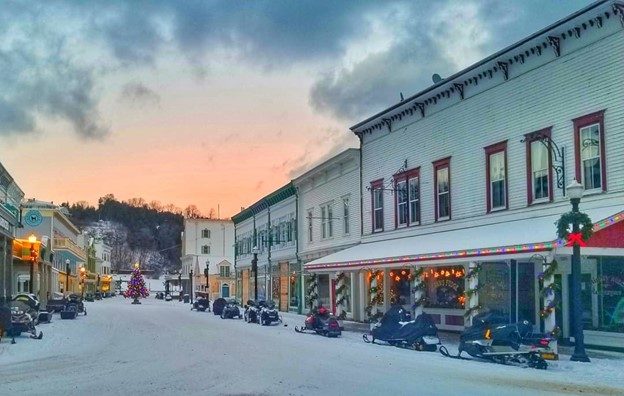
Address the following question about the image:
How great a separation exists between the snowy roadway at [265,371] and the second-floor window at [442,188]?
644 cm

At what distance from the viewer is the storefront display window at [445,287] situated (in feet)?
86.6

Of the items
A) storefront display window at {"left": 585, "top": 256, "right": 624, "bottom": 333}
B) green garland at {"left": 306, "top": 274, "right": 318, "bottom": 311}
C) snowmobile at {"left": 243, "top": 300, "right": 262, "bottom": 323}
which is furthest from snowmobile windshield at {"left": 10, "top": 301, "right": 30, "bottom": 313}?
storefront display window at {"left": 585, "top": 256, "right": 624, "bottom": 333}

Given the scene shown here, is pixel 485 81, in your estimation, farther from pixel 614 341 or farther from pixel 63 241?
pixel 63 241

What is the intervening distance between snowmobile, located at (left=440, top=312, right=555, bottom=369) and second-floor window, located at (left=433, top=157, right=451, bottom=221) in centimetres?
891

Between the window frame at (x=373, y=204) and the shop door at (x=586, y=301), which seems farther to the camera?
the window frame at (x=373, y=204)

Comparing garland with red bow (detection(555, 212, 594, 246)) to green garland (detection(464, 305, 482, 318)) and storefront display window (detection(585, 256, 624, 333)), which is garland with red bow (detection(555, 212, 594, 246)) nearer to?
storefront display window (detection(585, 256, 624, 333))

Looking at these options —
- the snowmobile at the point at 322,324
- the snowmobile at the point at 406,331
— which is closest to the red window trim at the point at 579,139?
the snowmobile at the point at 406,331

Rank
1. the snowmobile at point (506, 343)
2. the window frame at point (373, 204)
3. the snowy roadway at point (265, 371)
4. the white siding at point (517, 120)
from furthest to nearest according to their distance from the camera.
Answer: the window frame at point (373, 204) → the white siding at point (517, 120) → the snowmobile at point (506, 343) → the snowy roadway at point (265, 371)

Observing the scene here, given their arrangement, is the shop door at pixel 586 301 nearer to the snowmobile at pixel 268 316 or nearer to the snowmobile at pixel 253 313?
the snowmobile at pixel 268 316

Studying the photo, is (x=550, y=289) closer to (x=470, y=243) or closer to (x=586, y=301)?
(x=586, y=301)

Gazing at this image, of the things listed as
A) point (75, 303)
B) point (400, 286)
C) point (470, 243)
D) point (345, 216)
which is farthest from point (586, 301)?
point (75, 303)

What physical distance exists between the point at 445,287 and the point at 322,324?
487 cm

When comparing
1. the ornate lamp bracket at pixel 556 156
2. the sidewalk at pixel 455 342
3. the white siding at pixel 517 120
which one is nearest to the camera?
the sidewalk at pixel 455 342

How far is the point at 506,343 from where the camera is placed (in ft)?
55.7
